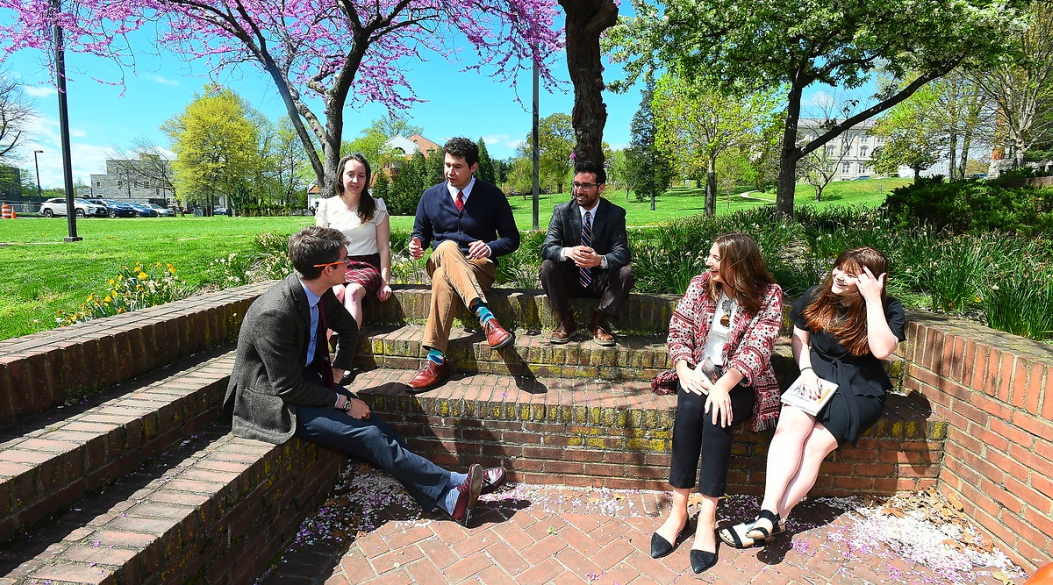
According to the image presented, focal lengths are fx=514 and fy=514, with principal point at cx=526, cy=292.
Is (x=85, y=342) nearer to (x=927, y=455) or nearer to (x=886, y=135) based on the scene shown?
(x=927, y=455)

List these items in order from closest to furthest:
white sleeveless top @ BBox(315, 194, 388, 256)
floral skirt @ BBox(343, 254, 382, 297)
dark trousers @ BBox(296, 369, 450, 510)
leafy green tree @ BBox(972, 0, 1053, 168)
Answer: dark trousers @ BBox(296, 369, 450, 510)
floral skirt @ BBox(343, 254, 382, 297)
white sleeveless top @ BBox(315, 194, 388, 256)
leafy green tree @ BBox(972, 0, 1053, 168)

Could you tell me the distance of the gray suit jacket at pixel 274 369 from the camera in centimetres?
241

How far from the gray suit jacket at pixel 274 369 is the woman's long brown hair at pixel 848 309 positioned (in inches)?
104

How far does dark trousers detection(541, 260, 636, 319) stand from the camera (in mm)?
3451

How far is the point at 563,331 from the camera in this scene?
3.54m

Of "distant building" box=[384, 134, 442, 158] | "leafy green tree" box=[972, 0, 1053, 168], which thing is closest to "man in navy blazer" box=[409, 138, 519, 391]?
"leafy green tree" box=[972, 0, 1053, 168]

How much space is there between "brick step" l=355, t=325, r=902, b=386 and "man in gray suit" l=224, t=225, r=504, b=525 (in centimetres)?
76

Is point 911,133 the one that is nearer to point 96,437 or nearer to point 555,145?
point 555,145

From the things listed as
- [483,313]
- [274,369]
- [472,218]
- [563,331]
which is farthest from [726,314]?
[274,369]

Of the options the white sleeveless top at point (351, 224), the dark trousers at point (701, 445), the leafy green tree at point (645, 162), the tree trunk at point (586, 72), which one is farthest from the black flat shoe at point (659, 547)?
the leafy green tree at point (645, 162)

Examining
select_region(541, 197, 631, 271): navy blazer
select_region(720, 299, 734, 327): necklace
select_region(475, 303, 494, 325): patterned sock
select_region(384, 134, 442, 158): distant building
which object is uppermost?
select_region(384, 134, 442, 158): distant building

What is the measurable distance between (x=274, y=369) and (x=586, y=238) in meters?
2.15

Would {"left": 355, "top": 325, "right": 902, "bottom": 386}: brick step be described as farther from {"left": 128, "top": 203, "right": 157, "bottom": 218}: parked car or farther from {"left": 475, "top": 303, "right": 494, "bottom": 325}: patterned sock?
{"left": 128, "top": 203, "right": 157, "bottom": 218}: parked car

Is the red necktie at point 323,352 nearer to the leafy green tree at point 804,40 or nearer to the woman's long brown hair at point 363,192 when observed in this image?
the woman's long brown hair at point 363,192
